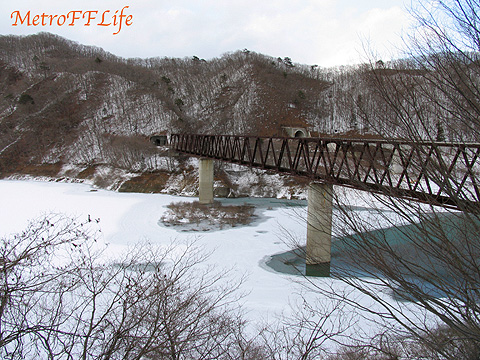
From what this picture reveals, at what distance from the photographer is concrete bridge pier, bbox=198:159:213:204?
99.4 feet

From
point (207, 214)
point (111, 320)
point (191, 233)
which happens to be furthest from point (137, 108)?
A: point (111, 320)

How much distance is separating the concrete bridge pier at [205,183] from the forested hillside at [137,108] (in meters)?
8.13

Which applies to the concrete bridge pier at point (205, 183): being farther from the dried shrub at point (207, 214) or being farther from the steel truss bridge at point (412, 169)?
the steel truss bridge at point (412, 169)

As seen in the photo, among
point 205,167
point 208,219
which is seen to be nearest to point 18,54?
point 205,167

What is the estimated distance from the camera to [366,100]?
582 centimetres

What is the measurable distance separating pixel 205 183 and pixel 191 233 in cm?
1105

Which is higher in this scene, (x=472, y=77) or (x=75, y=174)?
(x=472, y=77)

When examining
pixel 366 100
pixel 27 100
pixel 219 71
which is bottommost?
pixel 366 100

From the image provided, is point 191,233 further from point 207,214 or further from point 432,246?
point 432,246

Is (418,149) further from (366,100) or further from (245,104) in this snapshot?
(245,104)

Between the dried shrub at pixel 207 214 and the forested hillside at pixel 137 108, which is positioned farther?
the forested hillside at pixel 137 108

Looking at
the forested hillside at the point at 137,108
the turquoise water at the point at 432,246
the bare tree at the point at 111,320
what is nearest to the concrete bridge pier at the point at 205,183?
the forested hillside at the point at 137,108

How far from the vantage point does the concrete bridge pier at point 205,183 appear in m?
30.3

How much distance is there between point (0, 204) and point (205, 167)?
1713 cm
